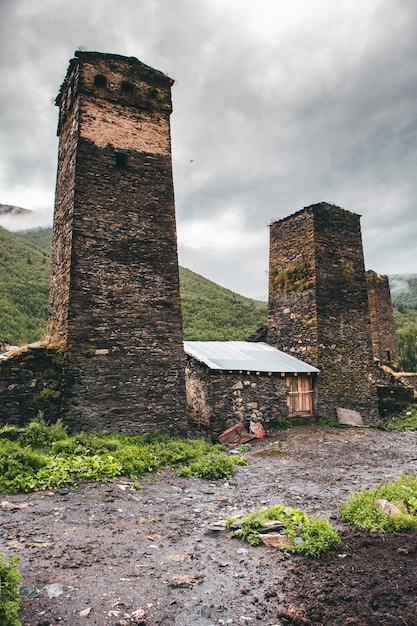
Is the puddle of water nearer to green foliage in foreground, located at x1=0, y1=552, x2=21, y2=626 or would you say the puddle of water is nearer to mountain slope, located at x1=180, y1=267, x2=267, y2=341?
green foliage in foreground, located at x1=0, y1=552, x2=21, y2=626

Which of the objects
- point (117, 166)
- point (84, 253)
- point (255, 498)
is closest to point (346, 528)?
point (255, 498)

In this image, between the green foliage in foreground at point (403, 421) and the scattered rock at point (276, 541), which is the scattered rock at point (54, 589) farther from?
the green foliage in foreground at point (403, 421)

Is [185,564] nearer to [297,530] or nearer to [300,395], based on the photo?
[297,530]

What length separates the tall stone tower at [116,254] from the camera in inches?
375

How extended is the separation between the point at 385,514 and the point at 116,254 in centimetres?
806

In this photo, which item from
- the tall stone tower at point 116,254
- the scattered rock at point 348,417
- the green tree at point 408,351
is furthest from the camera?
the green tree at point 408,351

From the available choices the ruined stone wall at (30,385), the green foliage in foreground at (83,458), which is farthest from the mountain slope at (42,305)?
the green foliage in foreground at (83,458)

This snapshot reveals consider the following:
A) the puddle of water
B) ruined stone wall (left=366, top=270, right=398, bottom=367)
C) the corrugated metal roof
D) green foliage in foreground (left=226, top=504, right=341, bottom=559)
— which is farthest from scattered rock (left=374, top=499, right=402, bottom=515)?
ruined stone wall (left=366, top=270, right=398, bottom=367)

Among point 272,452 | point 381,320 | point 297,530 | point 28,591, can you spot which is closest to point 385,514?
point 297,530

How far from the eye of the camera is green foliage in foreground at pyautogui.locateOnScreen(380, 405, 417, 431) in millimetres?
14148

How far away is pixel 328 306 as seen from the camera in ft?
49.5

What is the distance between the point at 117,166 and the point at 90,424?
262 inches

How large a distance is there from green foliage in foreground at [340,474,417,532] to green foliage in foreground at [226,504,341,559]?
1.73ft

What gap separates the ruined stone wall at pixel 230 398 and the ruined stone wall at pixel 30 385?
4678mm
